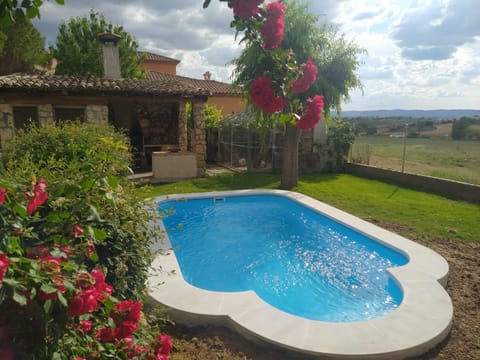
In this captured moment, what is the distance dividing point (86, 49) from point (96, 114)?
12.6 m

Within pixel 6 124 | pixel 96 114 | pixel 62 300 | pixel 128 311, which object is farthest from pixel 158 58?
pixel 62 300

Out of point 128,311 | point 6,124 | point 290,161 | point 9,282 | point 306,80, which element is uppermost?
point 306,80

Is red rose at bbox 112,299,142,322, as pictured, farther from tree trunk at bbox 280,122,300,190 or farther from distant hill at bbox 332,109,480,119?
distant hill at bbox 332,109,480,119

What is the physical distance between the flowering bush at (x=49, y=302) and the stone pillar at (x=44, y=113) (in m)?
12.8

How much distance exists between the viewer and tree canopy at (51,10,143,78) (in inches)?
872

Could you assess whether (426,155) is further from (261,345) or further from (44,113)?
(44,113)

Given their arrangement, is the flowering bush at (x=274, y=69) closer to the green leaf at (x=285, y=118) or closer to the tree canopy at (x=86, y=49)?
the green leaf at (x=285, y=118)

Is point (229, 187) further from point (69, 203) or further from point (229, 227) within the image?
point (69, 203)

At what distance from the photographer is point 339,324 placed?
13.0ft

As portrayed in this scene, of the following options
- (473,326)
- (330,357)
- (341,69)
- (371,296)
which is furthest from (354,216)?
(341,69)

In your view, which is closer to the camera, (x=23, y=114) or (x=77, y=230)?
(x=77, y=230)

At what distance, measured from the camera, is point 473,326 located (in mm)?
4059

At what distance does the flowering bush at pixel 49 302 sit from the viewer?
1197 mm

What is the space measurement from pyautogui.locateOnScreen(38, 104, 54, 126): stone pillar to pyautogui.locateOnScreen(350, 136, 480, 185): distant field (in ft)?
44.4
